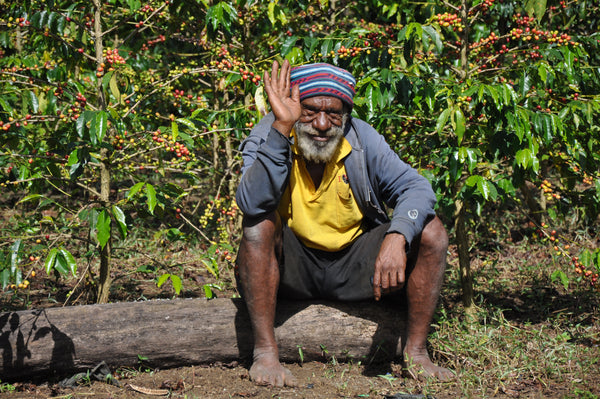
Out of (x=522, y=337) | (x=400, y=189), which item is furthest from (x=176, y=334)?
(x=522, y=337)

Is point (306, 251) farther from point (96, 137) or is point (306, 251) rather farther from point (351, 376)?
point (96, 137)

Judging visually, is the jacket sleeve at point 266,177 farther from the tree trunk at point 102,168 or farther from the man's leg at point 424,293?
the tree trunk at point 102,168

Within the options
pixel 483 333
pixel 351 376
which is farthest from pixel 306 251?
pixel 483 333

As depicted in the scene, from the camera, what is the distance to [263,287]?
301cm

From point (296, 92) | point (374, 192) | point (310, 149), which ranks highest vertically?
point (296, 92)

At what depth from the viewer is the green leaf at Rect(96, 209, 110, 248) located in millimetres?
3123

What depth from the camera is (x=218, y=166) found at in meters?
5.36

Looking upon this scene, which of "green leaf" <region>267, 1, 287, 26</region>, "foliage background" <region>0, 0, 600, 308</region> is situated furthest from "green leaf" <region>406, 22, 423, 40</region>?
"green leaf" <region>267, 1, 287, 26</region>

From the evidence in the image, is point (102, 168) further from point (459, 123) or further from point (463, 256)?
point (463, 256)

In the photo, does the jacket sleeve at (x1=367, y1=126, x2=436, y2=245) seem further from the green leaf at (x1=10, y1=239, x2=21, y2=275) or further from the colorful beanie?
the green leaf at (x1=10, y1=239, x2=21, y2=275)

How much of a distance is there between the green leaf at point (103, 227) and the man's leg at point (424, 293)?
151 cm

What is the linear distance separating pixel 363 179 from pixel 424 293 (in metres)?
0.63

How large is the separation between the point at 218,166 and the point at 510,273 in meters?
2.52

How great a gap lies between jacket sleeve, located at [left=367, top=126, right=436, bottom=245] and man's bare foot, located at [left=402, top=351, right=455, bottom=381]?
1.99ft
